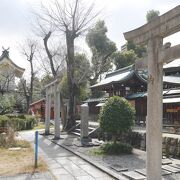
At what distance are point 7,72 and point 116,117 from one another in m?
22.1

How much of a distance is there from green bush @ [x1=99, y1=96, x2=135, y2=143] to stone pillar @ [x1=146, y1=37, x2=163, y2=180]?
5.79m

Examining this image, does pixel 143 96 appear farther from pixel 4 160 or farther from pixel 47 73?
pixel 47 73

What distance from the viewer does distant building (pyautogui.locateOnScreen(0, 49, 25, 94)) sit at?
28945mm

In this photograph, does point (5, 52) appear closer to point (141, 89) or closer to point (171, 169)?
point (141, 89)

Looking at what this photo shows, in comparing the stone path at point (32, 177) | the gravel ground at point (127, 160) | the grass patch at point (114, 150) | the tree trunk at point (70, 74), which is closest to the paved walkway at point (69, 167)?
the stone path at point (32, 177)

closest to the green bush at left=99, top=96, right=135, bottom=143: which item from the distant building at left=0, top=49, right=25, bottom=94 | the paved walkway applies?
the paved walkway

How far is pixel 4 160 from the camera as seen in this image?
1159 cm

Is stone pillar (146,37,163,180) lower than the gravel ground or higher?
higher

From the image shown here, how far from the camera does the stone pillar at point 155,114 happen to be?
7.27 m

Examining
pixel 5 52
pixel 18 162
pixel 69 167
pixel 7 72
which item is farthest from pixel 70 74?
→ pixel 5 52

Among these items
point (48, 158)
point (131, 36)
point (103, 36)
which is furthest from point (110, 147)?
point (103, 36)

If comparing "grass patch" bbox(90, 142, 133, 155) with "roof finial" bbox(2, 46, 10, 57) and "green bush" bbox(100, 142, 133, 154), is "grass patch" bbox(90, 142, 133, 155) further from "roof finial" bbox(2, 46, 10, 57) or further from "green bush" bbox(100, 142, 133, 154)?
"roof finial" bbox(2, 46, 10, 57)

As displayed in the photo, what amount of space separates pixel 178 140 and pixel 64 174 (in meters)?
4.45

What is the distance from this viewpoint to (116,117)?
43.1ft
